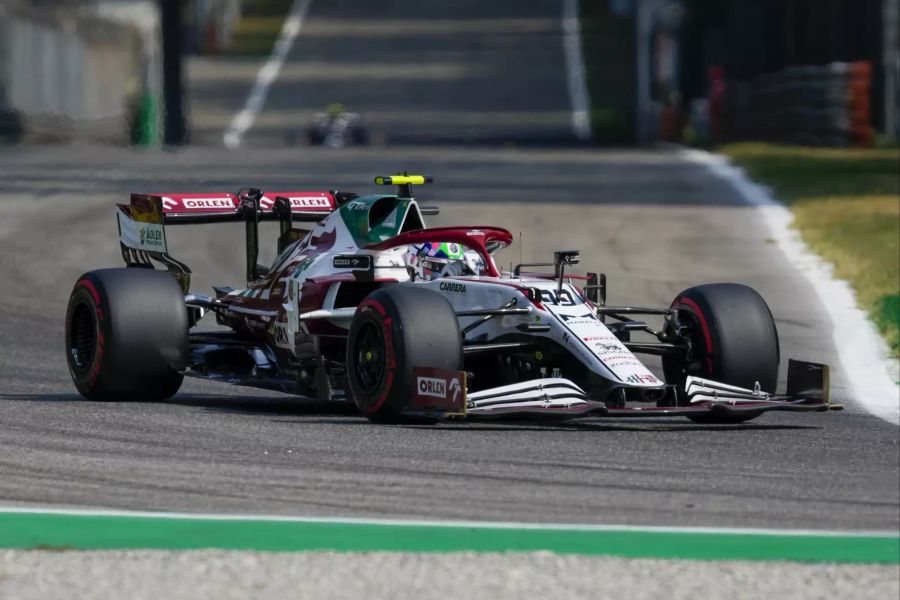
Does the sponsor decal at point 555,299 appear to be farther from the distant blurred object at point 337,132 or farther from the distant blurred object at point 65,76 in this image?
the distant blurred object at point 337,132

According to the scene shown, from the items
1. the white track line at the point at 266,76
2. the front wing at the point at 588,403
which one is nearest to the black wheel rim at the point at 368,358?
the front wing at the point at 588,403

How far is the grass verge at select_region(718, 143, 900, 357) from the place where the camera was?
1729cm

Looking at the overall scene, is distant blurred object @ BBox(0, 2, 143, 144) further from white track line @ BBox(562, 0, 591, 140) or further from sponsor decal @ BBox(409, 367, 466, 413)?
sponsor decal @ BBox(409, 367, 466, 413)

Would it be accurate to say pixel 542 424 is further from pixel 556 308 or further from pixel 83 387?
pixel 83 387

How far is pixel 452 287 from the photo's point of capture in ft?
36.0

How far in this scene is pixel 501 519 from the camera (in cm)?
753

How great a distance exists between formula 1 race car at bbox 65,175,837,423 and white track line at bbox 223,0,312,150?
3618 cm

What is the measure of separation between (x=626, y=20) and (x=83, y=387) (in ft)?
223

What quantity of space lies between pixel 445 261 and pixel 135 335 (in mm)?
1846

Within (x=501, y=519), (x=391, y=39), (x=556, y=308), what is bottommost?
(x=501, y=519)

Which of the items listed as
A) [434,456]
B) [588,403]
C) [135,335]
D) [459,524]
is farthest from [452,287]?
[459,524]

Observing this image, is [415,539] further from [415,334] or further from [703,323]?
[703,323]

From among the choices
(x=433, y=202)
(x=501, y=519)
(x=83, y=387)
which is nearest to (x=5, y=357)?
(x=83, y=387)

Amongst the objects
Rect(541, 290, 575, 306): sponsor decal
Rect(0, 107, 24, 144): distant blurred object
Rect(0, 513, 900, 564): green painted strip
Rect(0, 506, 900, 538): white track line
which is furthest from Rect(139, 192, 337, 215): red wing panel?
Rect(0, 107, 24, 144): distant blurred object
